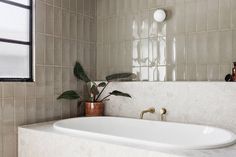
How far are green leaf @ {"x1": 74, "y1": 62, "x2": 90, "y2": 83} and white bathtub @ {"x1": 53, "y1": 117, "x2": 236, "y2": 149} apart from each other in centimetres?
46

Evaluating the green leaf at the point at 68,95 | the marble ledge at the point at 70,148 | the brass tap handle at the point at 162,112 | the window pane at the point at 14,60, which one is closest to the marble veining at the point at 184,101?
the brass tap handle at the point at 162,112

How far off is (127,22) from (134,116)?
1.07 m

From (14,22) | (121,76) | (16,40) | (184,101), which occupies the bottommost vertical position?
(184,101)

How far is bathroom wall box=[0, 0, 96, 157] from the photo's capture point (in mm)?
2246

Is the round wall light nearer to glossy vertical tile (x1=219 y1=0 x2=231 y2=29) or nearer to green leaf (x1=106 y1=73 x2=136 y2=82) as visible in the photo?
glossy vertical tile (x1=219 y1=0 x2=231 y2=29)

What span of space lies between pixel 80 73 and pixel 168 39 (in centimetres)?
102

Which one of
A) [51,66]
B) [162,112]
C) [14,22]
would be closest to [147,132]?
[162,112]

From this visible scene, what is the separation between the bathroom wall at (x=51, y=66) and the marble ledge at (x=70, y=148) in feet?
0.44

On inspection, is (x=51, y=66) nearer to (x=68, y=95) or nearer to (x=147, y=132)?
(x=68, y=95)

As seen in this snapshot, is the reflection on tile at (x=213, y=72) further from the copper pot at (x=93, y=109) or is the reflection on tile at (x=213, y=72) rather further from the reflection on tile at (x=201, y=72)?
the copper pot at (x=93, y=109)

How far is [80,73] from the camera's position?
284 centimetres

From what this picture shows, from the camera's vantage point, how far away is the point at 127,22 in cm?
296

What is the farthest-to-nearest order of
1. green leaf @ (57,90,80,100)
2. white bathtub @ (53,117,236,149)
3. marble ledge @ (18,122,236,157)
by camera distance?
green leaf @ (57,90,80,100)
white bathtub @ (53,117,236,149)
marble ledge @ (18,122,236,157)

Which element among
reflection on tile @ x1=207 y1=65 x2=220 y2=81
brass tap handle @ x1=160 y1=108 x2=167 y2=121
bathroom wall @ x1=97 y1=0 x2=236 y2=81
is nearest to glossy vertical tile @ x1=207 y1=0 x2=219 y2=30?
bathroom wall @ x1=97 y1=0 x2=236 y2=81
